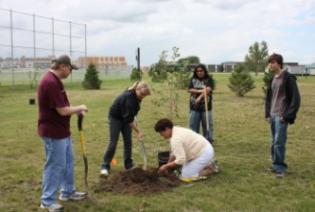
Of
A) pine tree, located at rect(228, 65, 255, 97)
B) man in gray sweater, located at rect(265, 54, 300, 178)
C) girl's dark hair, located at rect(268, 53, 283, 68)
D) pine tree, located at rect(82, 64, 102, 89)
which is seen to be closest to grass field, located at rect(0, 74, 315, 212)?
man in gray sweater, located at rect(265, 54, 300, 178)

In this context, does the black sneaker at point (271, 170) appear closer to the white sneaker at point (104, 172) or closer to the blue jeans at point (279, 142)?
the blue jeans at point (279, 142)

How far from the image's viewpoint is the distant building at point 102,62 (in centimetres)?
4274

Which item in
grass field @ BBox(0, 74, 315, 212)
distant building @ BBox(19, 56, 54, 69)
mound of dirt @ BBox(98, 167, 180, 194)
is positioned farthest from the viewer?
distant building @ BBox(19, 56, 54, 69)

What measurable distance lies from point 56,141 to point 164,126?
1745mm

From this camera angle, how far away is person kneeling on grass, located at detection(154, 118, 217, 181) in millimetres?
6484

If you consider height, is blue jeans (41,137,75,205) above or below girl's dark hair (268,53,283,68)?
below

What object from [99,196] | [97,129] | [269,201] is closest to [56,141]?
[99,196]

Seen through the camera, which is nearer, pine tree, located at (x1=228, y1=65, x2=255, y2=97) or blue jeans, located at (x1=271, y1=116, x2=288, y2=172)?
blue jeans, located at (x1=271, y1=116, x2=288, y2=172)

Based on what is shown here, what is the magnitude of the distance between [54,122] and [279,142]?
11.4 ft

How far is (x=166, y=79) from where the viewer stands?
47.1ft

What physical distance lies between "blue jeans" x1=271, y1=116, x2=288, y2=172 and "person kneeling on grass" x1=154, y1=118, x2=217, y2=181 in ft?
3.37

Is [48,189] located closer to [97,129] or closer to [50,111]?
[50,111]

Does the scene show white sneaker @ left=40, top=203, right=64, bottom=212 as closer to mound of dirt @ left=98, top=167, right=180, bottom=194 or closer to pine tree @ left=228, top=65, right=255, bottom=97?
mound of dirt @ left=98, top=167, right=180, bottom=194

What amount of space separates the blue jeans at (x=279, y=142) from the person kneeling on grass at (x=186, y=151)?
1028 mm
